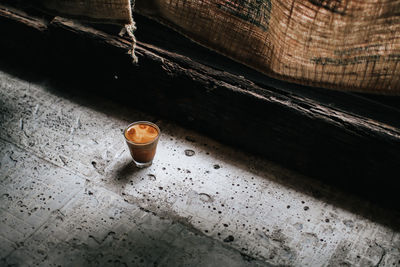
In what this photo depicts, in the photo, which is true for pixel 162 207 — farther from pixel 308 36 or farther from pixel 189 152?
pixel 308 36

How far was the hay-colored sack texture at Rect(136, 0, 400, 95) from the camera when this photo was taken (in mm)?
1176

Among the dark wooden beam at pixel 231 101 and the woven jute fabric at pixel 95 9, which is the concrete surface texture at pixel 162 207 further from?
the woven jute fabric at pixel 95 9

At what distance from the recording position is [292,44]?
1.27 meters

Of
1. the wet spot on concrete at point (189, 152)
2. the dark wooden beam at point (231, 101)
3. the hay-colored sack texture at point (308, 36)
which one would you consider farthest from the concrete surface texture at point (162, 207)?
the hay-colored sack texture at point (308, 36)

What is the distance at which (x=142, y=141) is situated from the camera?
75.2 inches

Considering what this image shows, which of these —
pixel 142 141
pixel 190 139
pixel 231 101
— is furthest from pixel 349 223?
pixel 142 141

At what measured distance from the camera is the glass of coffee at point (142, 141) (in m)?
1.85

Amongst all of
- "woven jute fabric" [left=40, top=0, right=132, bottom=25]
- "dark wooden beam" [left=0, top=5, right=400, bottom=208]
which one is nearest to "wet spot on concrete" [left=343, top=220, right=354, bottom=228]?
"dark wooden beam" [left=0, top=5, right=400, bottom=208]

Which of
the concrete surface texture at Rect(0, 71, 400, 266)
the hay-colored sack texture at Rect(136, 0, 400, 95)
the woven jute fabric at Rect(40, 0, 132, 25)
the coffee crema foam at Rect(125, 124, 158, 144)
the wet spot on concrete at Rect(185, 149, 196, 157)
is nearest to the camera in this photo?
the hay-colored sack texture at Rect(136, 0, 400, 95)

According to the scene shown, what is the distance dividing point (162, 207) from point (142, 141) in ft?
1.27

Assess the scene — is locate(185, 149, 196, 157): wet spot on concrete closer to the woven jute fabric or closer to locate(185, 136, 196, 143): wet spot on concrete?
locate(185, 136, 196, 143): wet spot on concrete

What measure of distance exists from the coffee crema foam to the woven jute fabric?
666 mm

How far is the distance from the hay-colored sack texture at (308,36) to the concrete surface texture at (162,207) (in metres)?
0.83

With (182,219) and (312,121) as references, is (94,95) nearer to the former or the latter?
(182,219)
